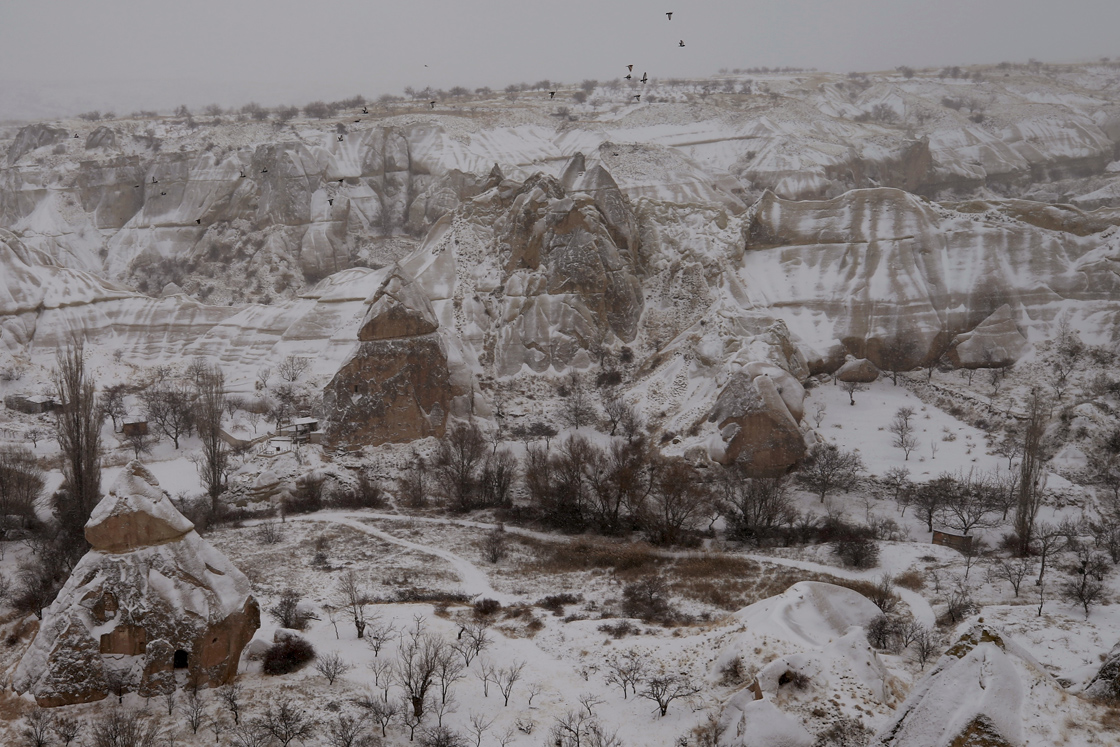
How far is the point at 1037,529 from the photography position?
36.0m

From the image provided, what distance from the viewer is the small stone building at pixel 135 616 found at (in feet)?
67.9

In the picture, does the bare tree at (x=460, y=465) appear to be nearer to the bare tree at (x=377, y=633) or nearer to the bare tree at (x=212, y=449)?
the bare tree at (x=212, y=449)

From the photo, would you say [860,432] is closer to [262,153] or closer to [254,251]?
[254,251]

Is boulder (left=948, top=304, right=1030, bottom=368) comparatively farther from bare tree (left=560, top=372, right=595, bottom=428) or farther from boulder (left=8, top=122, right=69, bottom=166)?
boulder (left=8, top=122, right=69, bottom=166)

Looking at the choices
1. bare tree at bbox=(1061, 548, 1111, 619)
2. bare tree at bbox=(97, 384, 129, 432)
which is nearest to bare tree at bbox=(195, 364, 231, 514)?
bare tree at bbox=(97, 384, 129, 432)

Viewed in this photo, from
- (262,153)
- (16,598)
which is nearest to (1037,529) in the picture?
(16,598)

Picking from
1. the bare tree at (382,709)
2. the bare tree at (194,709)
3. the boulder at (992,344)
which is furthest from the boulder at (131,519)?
the boulder at (992,344)

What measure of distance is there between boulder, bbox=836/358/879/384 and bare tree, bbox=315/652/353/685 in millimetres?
39402

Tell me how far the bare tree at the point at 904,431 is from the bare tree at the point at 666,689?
26.4 metres

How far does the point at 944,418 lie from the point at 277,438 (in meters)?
38.9

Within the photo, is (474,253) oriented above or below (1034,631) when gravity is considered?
above

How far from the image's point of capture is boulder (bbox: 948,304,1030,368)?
5259 centimetres

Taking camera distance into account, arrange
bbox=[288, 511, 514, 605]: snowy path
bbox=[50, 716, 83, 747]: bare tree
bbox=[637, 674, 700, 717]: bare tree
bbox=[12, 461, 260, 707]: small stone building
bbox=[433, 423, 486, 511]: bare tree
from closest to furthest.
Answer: bbox=[50, 716, 83, 747]: bare tree, bbox=[12, 461, 260, 707]: small stone building, bbox=[637, 674, 700, 717]: bare tree, bbox=[288, 511, 514, 605]: snowy path, bbox=[433, 423, 486, 511]: bare tree

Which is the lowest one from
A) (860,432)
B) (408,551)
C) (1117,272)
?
(408,551)
